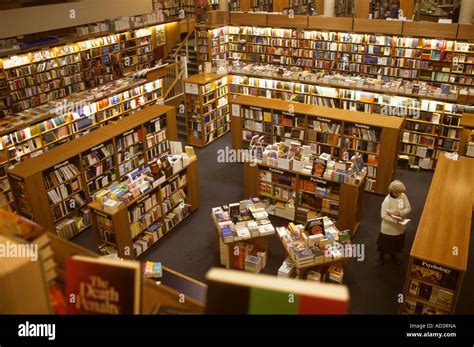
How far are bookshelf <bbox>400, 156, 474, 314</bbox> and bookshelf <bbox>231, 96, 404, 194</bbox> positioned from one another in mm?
2747

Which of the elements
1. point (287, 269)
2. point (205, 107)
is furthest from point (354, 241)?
point (205, 107)

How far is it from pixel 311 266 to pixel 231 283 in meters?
5.46

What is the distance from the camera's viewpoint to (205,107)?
11984mm

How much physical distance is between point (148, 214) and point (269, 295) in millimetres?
6848

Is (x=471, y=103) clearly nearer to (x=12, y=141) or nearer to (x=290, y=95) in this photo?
(x=290, y=95)

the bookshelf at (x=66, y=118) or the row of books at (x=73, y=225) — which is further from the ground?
the bookshelf at (x=66, y=118)

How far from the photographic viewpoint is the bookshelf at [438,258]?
16.6 ft

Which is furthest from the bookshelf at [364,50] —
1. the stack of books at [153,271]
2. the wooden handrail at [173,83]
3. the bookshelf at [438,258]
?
the stack of books at [153,271]

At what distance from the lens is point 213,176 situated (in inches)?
411

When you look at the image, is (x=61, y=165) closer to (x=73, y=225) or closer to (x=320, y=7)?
(x=73, y=225)

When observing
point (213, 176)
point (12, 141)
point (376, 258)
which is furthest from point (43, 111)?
point (376, 258)

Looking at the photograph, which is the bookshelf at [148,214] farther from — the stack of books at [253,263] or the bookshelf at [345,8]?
the bookshelf at [345,8]

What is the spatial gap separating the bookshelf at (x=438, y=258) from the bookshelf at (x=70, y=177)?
6.16 metres

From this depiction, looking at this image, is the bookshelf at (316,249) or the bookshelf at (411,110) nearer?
the bookshelf at (316,249)
